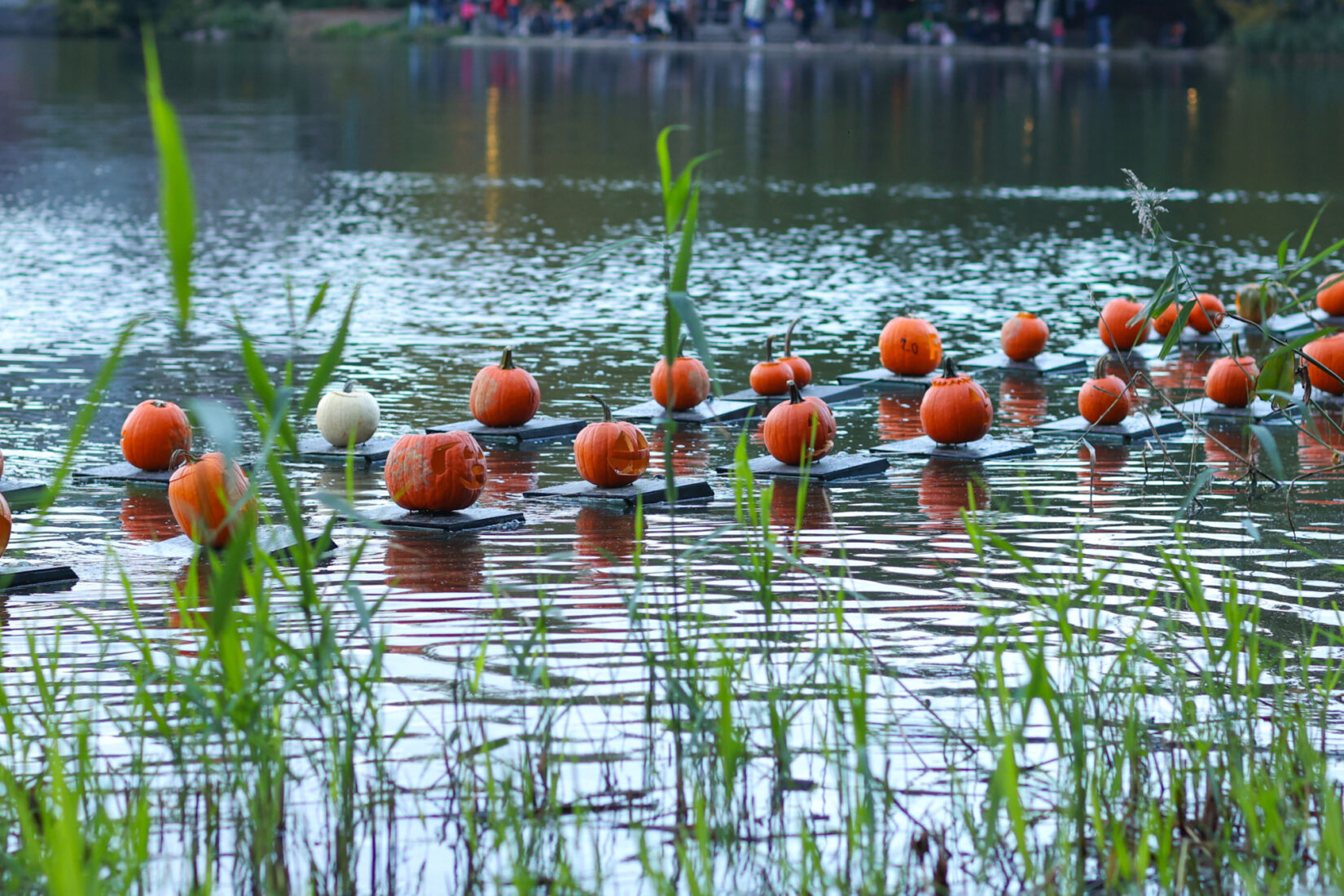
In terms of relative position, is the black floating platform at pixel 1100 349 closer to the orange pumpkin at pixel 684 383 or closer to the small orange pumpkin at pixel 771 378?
the small orange pumpkin at pixel 771 378

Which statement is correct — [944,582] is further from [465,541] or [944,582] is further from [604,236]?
[604,236]

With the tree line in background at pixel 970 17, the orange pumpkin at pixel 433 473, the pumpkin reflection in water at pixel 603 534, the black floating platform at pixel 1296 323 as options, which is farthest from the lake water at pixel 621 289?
the tree line in background at pixel 970 17

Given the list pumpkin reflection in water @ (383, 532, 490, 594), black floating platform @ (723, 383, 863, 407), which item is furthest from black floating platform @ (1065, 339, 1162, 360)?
pumpkin reflection in water @ (383, 532, 490, 594)

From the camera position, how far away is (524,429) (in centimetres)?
993

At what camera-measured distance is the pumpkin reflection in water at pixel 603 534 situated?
739 cm

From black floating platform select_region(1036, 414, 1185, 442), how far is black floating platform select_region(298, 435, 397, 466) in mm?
3645

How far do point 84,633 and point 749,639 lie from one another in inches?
86.4

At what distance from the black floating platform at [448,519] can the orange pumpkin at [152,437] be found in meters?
1.34

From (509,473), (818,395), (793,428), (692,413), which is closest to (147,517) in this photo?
(509,473)

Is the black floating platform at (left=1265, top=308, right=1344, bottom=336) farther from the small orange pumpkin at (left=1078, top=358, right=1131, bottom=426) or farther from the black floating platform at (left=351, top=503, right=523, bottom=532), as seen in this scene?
the black floating platform at (left=351, top=503, right=523, bottom=532)

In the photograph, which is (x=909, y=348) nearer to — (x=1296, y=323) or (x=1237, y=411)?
(x=1237, y=411)

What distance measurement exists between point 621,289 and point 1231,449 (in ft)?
27.7

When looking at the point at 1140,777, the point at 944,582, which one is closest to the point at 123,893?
the point at 1140,777

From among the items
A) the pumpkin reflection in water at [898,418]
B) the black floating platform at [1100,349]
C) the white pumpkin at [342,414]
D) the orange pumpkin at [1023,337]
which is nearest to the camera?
the white pumpkin at [342,414]
